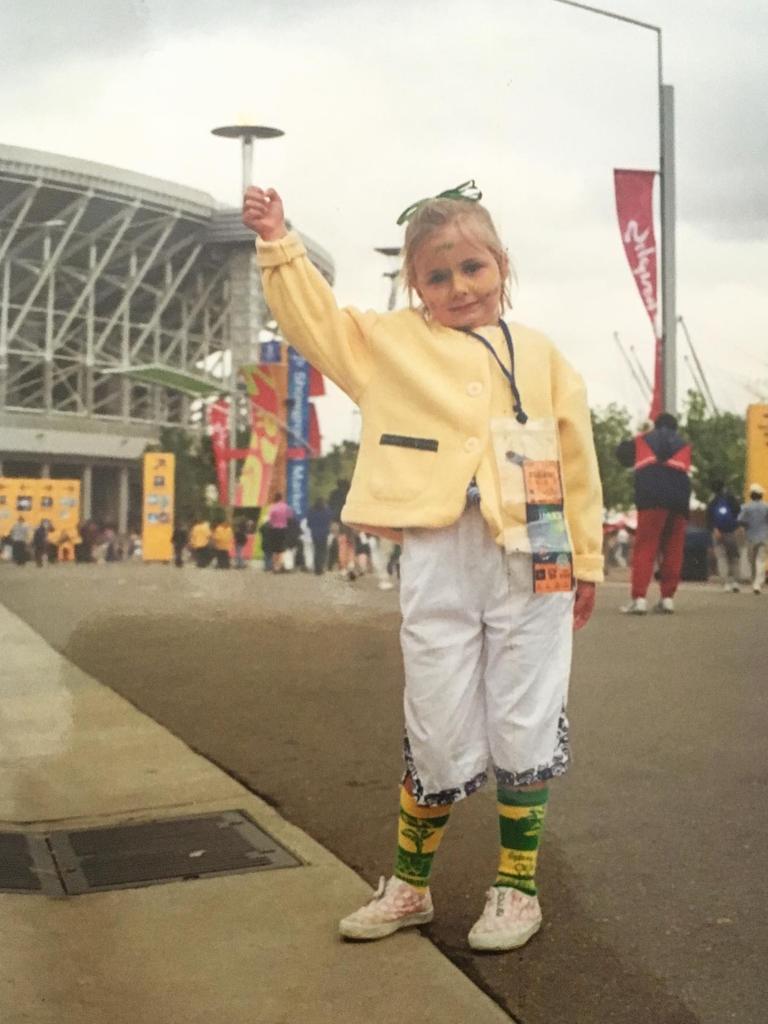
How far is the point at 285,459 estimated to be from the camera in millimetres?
8352

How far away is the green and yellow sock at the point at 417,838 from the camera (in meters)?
2.80

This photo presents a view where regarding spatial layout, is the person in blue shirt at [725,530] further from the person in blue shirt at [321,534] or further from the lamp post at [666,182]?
the lamp post at [666,182]

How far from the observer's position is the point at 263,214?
2689 millimetres

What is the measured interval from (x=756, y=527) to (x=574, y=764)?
891cm

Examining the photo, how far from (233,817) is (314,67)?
1800 mm

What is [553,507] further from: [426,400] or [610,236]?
[610,236]

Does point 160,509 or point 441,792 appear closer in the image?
point 441,792

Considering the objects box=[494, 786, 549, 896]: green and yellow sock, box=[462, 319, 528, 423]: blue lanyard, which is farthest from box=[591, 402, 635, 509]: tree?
box=[494, 786, 549, 896]: green and yellow sock

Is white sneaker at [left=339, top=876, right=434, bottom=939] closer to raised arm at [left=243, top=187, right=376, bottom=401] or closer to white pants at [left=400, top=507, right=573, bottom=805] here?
white pants at [left=400, top=507, right=573, bottom=805]

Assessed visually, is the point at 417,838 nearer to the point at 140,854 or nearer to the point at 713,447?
the point at 140,854

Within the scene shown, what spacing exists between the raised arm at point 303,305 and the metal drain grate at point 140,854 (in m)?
1.18

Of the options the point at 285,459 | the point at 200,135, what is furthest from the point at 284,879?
the point at 285,459

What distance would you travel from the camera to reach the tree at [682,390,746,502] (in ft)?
22.2

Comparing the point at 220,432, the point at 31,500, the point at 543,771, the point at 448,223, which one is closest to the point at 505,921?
the point at 543,771
